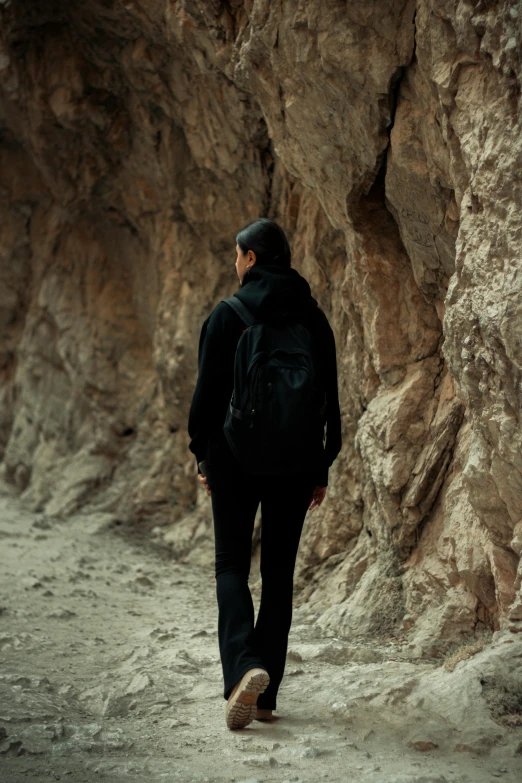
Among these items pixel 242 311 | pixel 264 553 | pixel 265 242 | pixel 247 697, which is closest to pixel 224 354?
pixel 242 311

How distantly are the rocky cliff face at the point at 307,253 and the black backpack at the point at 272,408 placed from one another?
0.70 m

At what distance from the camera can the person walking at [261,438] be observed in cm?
285

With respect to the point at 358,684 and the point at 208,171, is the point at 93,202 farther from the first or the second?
the point at 358,684

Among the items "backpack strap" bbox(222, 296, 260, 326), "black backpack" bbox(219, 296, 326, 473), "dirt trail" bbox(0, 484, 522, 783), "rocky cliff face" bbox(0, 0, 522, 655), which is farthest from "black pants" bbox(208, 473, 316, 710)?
"rocky cliff face" bbox(0, 0, 522, 655)

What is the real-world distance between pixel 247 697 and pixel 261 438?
0.86 meters

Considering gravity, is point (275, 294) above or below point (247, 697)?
above

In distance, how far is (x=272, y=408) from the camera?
2846 mm

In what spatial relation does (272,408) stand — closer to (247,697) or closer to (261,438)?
(261,438)

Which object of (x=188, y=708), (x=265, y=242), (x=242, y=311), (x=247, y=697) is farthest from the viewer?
(x=188, y=708)

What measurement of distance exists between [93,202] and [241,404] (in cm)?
642

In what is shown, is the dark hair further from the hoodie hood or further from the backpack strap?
the backpack strap

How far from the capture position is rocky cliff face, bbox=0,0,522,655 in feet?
10.5

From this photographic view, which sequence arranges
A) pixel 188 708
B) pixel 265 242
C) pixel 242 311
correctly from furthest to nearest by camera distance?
1. pixel 188 708
2. pixel 265 242
3. pixel 242 311

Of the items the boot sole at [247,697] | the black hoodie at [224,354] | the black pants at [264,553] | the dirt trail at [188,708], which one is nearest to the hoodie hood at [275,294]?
the black hoodie at [224,354]
